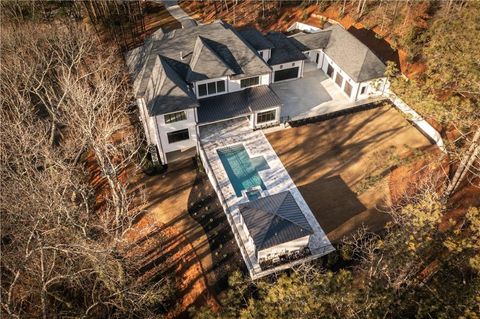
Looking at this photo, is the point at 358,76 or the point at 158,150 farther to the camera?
the point at 358,76

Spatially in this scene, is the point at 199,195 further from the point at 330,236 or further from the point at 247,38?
the point at 247,38

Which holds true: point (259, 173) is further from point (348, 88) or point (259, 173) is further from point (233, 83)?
point (348, 88)

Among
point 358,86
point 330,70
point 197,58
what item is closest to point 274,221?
point 197,58

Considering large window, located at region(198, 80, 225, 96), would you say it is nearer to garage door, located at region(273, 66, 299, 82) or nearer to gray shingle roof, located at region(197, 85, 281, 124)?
gray shingle roof, located at region(197, 85, 281, 124)

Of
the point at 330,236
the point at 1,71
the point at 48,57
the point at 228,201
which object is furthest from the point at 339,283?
the point at 48,57

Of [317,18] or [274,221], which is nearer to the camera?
[274,221]

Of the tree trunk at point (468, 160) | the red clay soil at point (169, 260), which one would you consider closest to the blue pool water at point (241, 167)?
the red clay soil at point (169, 260)

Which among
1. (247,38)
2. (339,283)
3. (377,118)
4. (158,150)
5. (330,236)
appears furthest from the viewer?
(247,38)
